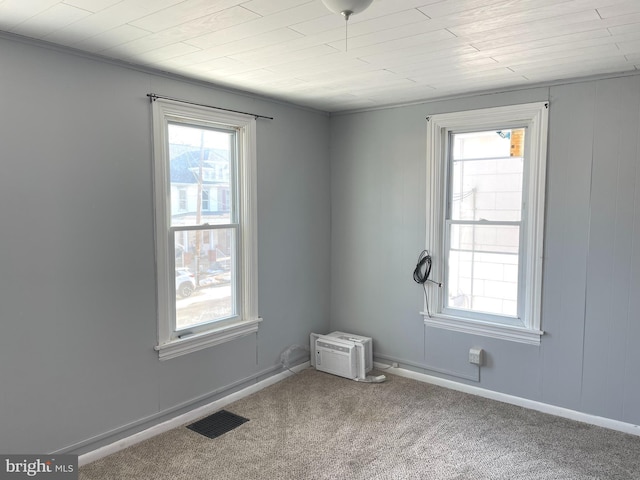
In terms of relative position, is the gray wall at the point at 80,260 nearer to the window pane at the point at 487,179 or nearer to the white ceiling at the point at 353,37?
the white ceiling at the point at 353,37

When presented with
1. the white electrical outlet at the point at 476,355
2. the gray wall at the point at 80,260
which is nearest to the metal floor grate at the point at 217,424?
the gray wall at the point at 80,260

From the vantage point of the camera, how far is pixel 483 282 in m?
3.77

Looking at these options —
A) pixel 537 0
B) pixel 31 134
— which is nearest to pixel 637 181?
pixel 537 0

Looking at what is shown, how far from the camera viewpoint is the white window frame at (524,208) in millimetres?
3377

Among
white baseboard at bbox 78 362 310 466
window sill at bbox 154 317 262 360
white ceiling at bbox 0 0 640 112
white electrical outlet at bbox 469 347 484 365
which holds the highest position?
white ceiling at bbox 0 0 640 112

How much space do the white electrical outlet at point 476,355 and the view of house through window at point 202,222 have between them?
6.42ft

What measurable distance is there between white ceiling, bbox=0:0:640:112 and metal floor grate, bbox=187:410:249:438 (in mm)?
2415

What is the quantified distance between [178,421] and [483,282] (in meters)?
2.57

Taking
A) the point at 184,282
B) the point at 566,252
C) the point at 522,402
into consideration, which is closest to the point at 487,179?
the point at 566,252

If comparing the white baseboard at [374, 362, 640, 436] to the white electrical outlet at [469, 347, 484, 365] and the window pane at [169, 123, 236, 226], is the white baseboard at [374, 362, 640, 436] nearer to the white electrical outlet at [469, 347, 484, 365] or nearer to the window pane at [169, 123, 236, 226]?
the white electrical outlet at [469, 347, 484, 365]

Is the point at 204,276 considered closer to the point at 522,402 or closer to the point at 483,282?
the point at 483,282

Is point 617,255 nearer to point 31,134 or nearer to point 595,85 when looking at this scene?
point 595,85

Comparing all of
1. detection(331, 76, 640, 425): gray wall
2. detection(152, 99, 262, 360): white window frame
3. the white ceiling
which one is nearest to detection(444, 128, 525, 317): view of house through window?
detection(331, 76, 640, 425): gray wall

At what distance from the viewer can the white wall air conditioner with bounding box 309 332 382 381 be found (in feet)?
13.3
